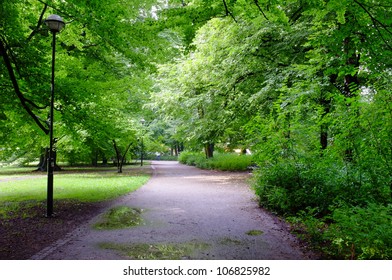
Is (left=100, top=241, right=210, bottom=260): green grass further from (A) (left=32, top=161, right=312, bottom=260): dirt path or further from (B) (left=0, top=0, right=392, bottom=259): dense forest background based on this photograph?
(B) (left=0, top=0, right=392, bottom=259): dense forest background

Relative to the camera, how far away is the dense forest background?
18.3 ft

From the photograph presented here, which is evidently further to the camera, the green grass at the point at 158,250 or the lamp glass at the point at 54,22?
the lamp glass at the point at 54,22

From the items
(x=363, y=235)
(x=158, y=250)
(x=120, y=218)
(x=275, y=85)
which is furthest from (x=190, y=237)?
(x=275, y=85)

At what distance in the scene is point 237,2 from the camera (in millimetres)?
6055

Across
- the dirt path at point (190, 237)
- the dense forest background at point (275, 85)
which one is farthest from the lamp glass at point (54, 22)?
the dirt path at point (190, 237)

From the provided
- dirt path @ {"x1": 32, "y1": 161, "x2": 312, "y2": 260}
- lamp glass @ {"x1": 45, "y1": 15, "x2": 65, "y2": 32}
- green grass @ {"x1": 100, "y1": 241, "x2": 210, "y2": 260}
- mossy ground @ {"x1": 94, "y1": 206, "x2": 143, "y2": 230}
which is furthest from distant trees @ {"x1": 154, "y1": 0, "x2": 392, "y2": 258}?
mossy ground @ {"x1": 94, "y1": 206, "x2": 143, "y2": 230}

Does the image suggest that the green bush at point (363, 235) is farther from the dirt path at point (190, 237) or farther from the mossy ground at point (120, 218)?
the mossy ground at point (120, 218)

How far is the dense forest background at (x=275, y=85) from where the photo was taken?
18.3 feet

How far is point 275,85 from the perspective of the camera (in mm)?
11703

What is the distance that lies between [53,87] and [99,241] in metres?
4.51

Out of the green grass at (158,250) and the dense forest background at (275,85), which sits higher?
the dense forest background at (275,85)

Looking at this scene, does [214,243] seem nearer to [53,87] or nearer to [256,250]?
[256,250]

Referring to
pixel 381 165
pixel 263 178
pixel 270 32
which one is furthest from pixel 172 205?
pixel 270 32

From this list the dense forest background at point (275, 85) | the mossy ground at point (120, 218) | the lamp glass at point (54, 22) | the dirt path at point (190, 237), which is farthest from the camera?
the lamp glass at point (54, 22)
